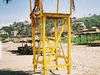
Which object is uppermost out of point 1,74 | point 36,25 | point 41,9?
point 41,9

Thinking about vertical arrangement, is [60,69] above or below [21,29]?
below

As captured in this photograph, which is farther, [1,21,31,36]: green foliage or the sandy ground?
[1,21,31,36]: green foliage

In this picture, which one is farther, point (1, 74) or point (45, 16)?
point (1, 74)

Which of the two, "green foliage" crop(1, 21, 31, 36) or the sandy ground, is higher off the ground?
"green foliage" crop(1, 21, 31, 36)

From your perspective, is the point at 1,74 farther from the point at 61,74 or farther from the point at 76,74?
the point at 76,74

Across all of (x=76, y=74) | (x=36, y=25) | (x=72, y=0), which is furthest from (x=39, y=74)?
(x=72, y=0)

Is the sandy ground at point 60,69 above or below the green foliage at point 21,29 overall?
below

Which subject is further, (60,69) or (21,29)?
(21,29)

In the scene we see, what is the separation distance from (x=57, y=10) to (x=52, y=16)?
3.74 ft

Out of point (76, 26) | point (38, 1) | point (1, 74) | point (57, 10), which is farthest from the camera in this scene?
point (76, 26)

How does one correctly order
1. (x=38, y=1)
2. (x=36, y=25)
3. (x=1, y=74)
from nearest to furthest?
(x=38, y=1) < (x=36, y=25) < (x=1, y=74)

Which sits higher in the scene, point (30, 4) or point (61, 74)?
point (30, 4)

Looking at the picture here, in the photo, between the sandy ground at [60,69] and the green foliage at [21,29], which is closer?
the sandy ground at [60,69]

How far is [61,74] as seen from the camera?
9.79m
